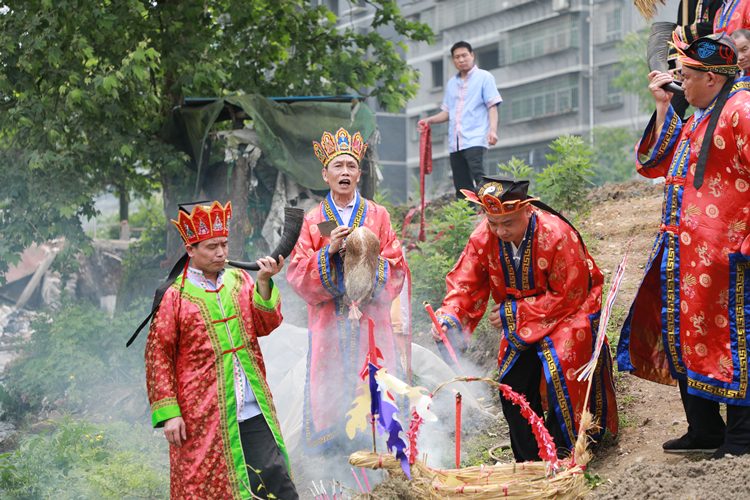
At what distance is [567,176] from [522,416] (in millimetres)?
4434

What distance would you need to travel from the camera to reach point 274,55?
9.56 metres

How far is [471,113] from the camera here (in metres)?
7.68

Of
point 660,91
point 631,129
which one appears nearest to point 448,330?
point 660,91

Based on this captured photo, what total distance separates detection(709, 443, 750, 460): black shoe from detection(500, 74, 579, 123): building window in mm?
25986

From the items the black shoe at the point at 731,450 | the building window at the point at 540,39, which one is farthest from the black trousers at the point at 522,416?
the building window at the point at 540,39

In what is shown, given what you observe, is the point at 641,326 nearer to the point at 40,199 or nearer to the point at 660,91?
the point at 660,91

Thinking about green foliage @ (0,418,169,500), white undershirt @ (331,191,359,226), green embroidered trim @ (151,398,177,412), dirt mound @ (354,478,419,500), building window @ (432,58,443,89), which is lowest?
green foliage @ (0,418,169,500)

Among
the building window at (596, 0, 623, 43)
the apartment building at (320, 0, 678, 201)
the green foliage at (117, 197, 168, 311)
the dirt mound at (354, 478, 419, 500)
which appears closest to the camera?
the dirt mound at (354, 478, 419, 500)

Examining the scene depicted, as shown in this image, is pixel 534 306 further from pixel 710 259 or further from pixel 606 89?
pixel 606 89

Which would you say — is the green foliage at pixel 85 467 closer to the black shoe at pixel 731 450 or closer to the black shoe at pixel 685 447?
the black shoe at pixel 685 447

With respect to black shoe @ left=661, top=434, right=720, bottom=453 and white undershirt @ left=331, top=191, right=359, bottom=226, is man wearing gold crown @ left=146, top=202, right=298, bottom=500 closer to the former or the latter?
white undershirt @ left=331, top=191, right=359, bottom=226

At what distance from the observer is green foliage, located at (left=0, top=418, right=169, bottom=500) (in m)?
4.42

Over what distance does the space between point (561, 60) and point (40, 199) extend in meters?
25.0

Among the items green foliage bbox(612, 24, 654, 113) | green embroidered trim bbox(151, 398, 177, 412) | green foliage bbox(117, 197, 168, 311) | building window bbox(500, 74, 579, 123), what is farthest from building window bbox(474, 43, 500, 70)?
green embroidered trim bbox(151, 398, 177, 412)
